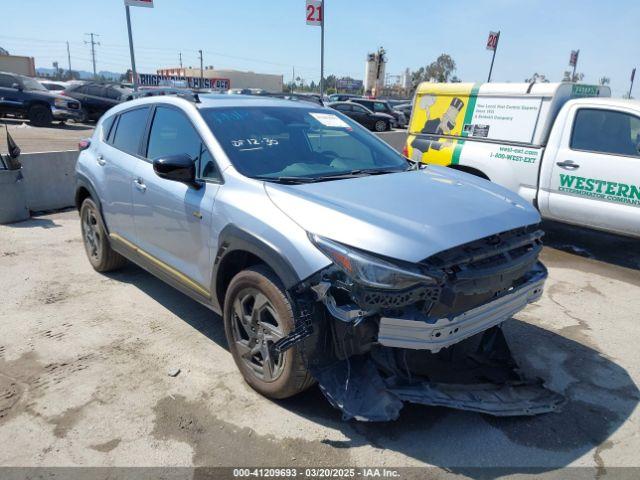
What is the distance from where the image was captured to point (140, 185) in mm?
4016

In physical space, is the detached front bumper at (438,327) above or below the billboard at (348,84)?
below

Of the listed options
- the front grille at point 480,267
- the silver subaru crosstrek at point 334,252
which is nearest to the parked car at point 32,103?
the silver subaru crosstrek at point 334,252

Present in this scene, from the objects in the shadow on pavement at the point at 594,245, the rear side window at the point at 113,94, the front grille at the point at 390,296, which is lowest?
the shadow on pavement at the point at 594,245

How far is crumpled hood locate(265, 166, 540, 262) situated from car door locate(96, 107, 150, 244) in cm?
183

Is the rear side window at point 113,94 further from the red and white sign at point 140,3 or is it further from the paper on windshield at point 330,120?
the paper on windshield at point 330,120

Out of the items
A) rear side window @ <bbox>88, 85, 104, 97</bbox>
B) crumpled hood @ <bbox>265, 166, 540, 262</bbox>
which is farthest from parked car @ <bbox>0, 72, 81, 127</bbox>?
crumpled hood @ <bbox>265, 166, 540, 262</bbox>

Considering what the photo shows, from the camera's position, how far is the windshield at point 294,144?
11.1 feet

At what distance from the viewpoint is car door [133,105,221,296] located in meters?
3.37

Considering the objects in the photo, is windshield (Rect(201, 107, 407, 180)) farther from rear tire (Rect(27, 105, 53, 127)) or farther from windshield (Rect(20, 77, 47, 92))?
windshield (Rect(20, 77, 47, 92))

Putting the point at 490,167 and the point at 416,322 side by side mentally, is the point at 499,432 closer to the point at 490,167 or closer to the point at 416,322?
the point at 416,322

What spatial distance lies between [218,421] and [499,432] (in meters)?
1.64

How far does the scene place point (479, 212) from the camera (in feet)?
9.54

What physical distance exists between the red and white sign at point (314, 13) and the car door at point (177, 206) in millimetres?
Result: 10978

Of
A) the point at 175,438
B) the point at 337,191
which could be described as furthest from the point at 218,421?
the point at 337,191
